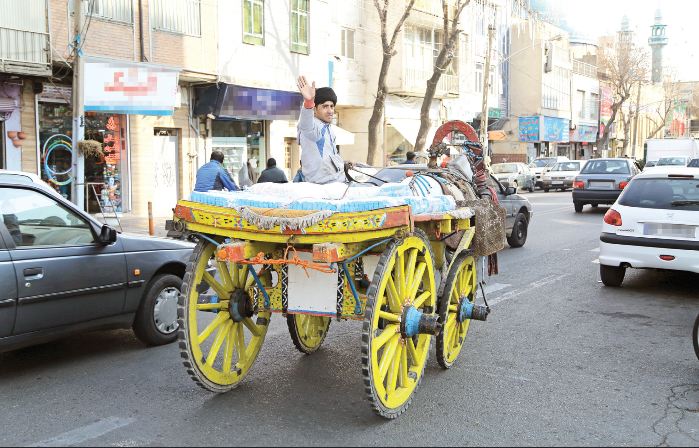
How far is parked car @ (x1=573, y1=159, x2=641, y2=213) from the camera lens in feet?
68.8

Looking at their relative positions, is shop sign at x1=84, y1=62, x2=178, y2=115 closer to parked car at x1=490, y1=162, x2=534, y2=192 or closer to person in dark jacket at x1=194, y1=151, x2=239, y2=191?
person in dark jacket at x1=194, y1=151, x2=239, y2=191

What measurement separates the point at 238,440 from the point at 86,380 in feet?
6.25

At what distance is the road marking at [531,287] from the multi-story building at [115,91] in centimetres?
882

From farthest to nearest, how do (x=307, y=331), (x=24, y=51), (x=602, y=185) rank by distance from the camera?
(x=602, y=185) → (x=24, y=51) → (x=307, y=331)

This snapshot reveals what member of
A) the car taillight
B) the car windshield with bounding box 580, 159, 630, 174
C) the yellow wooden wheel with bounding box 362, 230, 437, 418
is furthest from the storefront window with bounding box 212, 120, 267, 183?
the yellow wooden wheel with bounding box 362, 230, 437, 418

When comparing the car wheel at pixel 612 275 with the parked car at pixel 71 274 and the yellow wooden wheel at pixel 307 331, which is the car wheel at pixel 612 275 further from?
the parked car at pixel 71 274

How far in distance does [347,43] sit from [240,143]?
9359mm

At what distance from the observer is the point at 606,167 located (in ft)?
72.4

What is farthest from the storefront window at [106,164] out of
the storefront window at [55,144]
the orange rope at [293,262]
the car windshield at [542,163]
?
the car windshield at [542,163]

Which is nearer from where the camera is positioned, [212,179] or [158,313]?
[158,313]

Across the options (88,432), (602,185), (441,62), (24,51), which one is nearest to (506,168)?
(441,62)

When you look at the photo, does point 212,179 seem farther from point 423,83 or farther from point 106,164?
point 423,83

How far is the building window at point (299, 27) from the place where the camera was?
24.1 metres

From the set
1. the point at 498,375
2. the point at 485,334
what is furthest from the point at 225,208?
the point at 485,334
